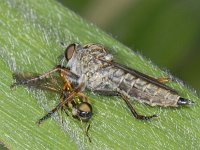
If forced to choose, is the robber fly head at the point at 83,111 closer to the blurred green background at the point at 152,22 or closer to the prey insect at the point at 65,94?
the prey insect at the point at 65,94

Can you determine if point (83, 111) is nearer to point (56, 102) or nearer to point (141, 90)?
point (56, 102)

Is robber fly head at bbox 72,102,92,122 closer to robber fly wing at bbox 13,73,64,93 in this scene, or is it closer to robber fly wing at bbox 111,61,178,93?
robber fly wing at bbox 13,73,64,93

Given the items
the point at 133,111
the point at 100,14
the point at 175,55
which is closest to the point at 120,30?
the point at 100,14

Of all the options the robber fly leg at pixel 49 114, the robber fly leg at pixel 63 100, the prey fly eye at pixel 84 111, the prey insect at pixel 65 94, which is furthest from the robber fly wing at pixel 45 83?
the prey fly eye at pixel 84 111

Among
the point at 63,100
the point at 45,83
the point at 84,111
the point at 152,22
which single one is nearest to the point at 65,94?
the point at 63,100

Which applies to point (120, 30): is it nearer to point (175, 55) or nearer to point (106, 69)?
point (175, 55)

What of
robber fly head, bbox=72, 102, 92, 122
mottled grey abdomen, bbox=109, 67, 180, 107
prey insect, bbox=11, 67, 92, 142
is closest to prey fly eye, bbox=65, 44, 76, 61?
prey insect, bbox=11, 67, 92, 142
